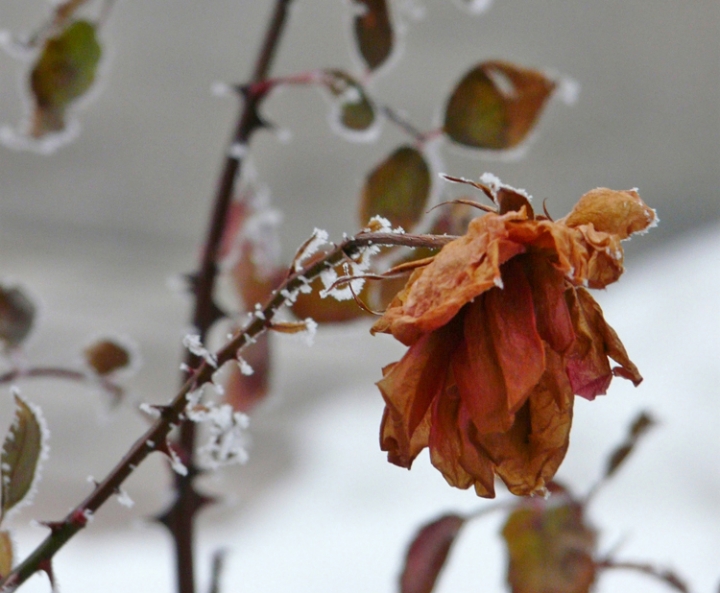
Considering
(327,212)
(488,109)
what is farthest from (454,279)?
(327,212)

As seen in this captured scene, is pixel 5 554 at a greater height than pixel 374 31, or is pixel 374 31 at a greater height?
pixel 374 31

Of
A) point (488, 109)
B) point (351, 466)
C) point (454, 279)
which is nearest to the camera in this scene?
point (454, 279)

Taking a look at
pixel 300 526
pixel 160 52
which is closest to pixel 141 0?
pixel 160 52

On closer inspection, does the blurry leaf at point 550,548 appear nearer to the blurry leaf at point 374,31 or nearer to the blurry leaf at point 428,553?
the blurry leaf at point 428,553

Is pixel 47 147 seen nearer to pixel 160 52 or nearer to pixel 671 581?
pixel 671 581

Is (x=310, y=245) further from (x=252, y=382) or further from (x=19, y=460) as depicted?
(x=252, y=382)

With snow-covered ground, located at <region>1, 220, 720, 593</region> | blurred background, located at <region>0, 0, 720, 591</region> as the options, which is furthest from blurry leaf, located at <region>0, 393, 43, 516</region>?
blurred background, located at <region>0, 0, 720, 591</region>

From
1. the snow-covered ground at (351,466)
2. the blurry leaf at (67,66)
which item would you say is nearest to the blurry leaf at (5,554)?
the blurry leaf at (67,66)
